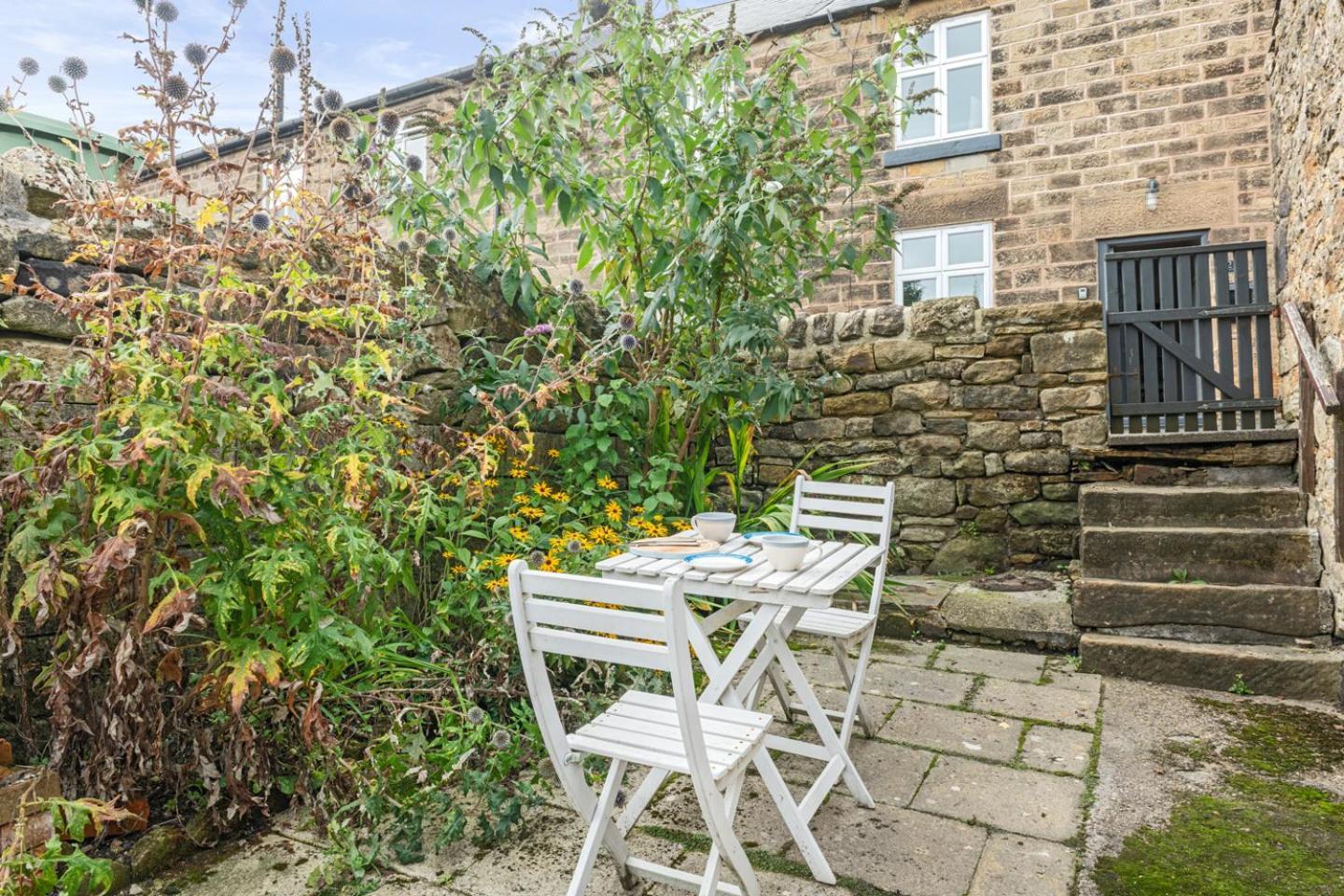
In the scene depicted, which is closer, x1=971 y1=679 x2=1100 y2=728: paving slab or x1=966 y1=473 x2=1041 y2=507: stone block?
x1=971 y1=679 x2=1100 y2=728: paving slab

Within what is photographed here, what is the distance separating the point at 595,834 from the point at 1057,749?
178 centimetres

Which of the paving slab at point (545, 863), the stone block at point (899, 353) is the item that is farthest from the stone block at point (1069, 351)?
the paving slab at point (545, 863)

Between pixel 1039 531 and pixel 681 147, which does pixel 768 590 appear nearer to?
pixel 681 147

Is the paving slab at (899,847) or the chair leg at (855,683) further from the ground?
the chair leg at (855,683)

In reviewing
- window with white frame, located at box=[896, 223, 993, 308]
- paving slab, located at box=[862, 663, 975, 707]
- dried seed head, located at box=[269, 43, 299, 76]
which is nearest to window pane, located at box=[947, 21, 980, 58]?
window with white frame, located at box=[896, 223, 993, 308]

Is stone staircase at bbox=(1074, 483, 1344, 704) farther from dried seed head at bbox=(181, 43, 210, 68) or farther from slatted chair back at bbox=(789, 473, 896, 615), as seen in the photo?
dried seed head at bbox=(181, 43, 210, 68)

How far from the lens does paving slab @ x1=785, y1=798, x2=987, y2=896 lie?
1.95 meters

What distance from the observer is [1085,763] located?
259cm

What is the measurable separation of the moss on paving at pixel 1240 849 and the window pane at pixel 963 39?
21.0ft

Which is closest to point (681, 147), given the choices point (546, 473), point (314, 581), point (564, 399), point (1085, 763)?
point (564, 399)

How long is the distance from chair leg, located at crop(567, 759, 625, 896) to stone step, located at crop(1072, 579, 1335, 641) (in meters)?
2.83

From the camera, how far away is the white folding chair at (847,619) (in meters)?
2.56

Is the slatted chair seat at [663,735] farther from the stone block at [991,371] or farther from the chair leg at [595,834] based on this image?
the stone block at [991,371]

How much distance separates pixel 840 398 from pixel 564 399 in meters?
1.93
